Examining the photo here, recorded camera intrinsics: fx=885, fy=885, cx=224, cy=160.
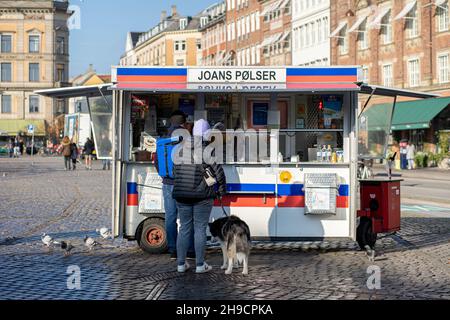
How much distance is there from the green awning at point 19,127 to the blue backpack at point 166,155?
105m

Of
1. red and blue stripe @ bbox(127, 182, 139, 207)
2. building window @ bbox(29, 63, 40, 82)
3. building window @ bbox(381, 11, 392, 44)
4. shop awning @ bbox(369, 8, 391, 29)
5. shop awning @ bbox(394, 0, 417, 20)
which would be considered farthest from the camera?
building window @ bbox(29, 63, 40, 82)

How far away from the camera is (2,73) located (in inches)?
4643

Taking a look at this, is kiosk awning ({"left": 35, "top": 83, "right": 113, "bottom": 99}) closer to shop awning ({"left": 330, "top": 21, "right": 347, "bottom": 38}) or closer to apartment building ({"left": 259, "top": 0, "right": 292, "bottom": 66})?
shop awning ({"left": 330, "top": 21, "right": 347, "bottom": 38})

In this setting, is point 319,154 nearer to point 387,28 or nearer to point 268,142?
point 268,142

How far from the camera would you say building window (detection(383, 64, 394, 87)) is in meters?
64.3

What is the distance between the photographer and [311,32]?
79.0m

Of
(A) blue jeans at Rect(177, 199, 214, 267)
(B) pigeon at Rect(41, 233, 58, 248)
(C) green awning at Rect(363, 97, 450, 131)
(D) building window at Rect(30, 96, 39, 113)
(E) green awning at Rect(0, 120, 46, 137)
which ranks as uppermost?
(D) building window at Rect(30, 96, 39, 113)

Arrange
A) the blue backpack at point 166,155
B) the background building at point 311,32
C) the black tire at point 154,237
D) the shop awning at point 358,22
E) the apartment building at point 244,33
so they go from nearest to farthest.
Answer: the blue backpack at point 166,155 < the black tire at point 154,237 < the shop awning at point 358,22 < the background building at point 311,32 < the apartment building at point 244,33

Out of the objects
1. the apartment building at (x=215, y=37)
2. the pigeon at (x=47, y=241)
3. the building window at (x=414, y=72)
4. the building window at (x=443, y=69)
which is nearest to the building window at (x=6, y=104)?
the apartment building at (x=215, y=37)

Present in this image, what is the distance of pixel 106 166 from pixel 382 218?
127 ft

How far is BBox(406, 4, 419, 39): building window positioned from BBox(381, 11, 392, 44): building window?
8.88 ft

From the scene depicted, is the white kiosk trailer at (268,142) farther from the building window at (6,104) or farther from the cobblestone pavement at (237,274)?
the building window at (6,104)

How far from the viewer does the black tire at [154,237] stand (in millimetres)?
12891

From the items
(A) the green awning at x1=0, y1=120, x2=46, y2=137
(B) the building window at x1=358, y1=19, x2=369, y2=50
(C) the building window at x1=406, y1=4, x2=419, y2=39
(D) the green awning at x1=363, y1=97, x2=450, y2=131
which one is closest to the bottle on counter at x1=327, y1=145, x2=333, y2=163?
(D) the green awning at x1=363, y1=97, x2=450, y2=131
